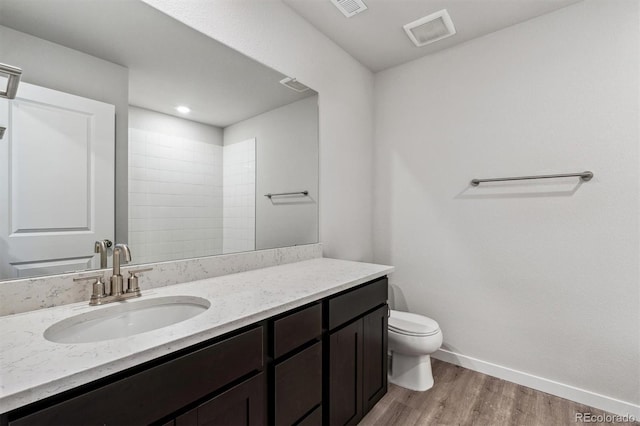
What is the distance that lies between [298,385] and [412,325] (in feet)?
3.58

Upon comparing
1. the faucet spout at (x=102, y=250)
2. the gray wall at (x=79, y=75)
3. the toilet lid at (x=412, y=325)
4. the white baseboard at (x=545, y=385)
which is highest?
the gray wall at (x=79, y=75)

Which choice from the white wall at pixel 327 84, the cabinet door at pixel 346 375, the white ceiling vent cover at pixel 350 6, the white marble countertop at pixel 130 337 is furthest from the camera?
the white ceiling vent cover at pixel 350 6

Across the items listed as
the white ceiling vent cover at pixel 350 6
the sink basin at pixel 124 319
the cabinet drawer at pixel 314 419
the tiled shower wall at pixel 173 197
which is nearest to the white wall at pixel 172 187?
the tiled shower wall at pixel 173 197

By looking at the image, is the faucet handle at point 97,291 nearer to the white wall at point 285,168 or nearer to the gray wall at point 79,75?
the gray wall at point 79,75

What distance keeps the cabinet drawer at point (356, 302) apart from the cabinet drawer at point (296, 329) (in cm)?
9

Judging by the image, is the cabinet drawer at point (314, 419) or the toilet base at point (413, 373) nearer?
the cabinet drawer at point (314, 419)

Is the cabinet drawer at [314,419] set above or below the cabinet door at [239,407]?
below

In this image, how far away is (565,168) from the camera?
74.0 inches

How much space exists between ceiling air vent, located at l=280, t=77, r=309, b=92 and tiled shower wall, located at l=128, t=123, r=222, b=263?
67cm

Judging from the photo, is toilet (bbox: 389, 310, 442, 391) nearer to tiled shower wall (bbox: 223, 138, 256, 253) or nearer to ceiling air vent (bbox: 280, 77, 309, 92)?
tiled shower wall (bbox: 223, 138, 256, 253)

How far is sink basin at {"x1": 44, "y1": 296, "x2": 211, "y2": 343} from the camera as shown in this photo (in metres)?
0.93

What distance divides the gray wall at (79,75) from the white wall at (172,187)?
0.12ft

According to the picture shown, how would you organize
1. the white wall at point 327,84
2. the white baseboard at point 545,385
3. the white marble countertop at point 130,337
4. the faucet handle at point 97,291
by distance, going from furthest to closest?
the white baseboard at point 545,385 < the white wall at point 327,84 < the faucet handle at point 97,291 < the white marble countertop at point 130,337

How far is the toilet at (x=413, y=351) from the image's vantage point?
1880 mm
